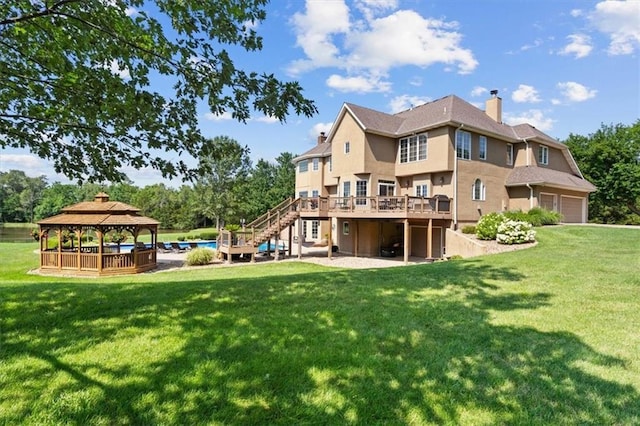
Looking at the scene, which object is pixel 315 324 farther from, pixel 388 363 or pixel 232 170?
pixel 232 170

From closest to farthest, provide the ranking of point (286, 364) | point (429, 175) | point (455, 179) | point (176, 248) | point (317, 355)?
point (286, 364) → point (317, 355) → point (455, 179) → point (429, 175) → point (176, 248)

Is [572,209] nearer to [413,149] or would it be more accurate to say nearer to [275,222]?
[413,149]

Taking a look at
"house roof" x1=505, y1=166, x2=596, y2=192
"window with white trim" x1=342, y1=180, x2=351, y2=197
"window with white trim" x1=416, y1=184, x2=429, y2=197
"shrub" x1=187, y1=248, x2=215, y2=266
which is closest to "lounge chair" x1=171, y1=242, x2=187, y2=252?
"shrub" x1=187, y1=248, x2=215, y2=266

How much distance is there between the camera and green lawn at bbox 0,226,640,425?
3107 mm

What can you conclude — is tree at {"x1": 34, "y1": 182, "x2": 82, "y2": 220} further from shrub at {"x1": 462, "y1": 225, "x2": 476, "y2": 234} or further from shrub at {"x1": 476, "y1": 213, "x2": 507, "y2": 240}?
shrub at {"x1": 476, "y1": 213, "x2": 507, "y2": 240}

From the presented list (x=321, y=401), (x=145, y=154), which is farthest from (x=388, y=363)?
(x=145, y=154)

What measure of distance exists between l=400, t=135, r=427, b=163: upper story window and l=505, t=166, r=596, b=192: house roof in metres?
6.71

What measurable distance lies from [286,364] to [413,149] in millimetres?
20435

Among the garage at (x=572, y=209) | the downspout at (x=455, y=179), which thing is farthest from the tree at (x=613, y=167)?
the downspout at (x=455, y=179)

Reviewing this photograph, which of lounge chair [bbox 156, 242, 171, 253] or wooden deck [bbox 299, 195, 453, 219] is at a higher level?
wooden deck [bbox 299, 195, 453, 219]

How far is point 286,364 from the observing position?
3.86 metres

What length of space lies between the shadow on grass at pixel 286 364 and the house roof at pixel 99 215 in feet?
42.8

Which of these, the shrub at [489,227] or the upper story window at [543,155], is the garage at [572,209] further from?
the shrub at [489,227]

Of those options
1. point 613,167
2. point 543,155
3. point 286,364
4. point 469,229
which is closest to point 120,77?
point 286,364
